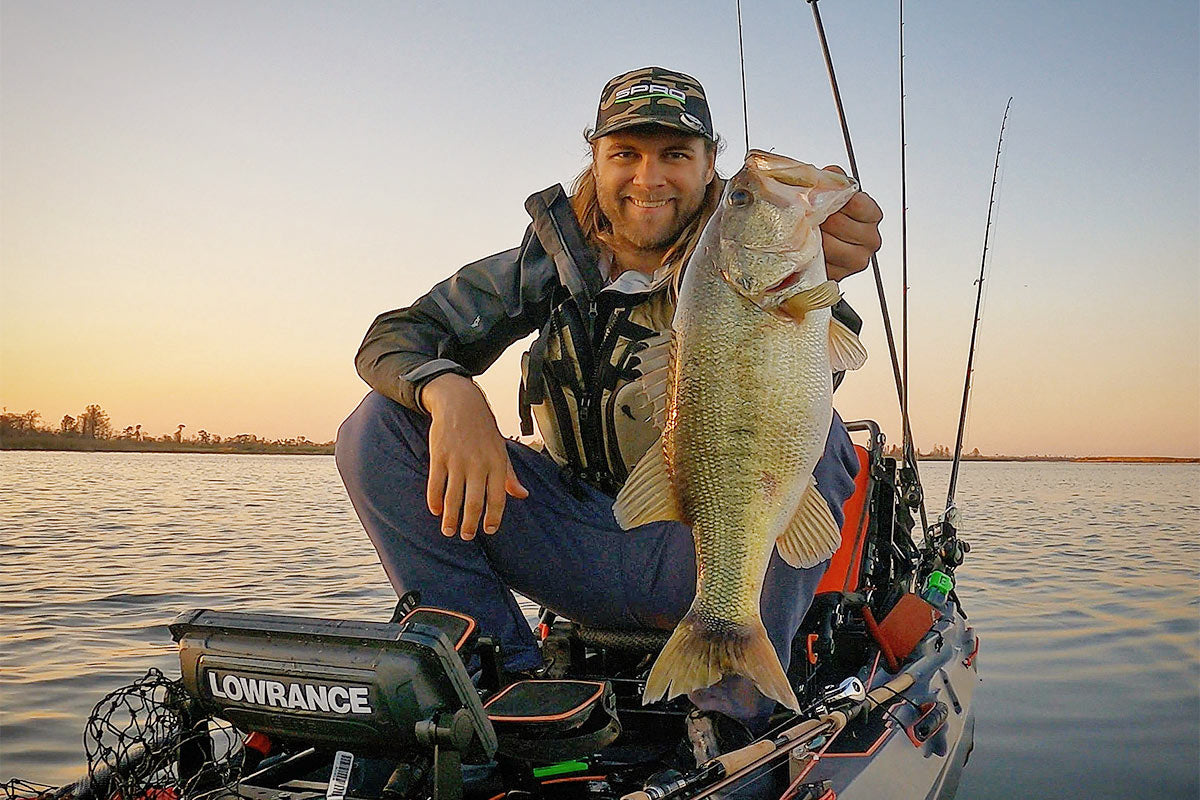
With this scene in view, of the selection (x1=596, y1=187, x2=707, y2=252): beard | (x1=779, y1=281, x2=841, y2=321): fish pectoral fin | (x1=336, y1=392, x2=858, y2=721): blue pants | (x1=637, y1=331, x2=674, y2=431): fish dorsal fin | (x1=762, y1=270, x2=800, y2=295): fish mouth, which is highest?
(x1=596, y1=187, x2=707, y2=252): beard

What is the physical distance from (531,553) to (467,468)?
1.67 ft

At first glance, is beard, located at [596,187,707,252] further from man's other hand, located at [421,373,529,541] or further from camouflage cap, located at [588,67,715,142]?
man's other hand, located at [421,373,529,541]

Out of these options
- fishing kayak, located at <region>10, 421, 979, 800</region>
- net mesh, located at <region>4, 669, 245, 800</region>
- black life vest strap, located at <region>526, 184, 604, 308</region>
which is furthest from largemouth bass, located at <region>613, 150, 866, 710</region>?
net mesh, located at <region>4, 669, 245, 800</region>

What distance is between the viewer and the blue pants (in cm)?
262

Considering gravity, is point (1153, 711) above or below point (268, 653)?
below

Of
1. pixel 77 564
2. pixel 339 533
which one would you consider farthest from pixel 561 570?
pixel 339 533

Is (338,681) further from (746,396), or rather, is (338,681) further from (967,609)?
(967,609)

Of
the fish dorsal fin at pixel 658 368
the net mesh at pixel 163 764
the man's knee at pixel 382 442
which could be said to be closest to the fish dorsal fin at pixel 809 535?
the fish dorsal fin at pixel 658 368

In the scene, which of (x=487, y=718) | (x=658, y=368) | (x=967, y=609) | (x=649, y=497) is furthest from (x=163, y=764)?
(x=967, y=609)

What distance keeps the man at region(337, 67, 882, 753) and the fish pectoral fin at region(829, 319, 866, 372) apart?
0.76 feet

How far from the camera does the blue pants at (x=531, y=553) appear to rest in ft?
8.59

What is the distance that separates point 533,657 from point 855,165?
2.15 metres

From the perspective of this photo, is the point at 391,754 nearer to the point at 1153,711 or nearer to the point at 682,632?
the point at 682,632

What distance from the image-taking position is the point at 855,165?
359 centimetres
